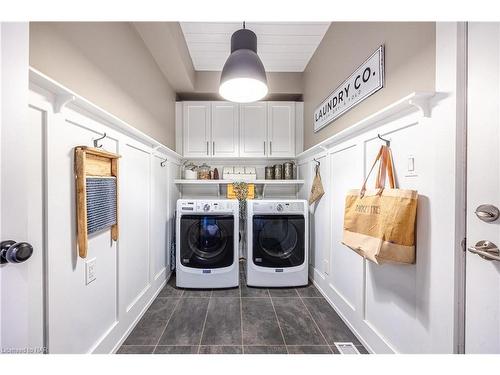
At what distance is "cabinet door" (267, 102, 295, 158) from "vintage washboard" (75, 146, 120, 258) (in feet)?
6.70

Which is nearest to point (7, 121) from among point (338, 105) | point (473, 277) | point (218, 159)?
point (473, 277)

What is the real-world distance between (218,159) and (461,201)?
260 cm

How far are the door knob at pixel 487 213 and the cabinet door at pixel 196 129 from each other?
258 centimetres

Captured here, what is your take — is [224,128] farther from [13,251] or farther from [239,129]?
[13,251]

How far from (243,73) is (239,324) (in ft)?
6.35

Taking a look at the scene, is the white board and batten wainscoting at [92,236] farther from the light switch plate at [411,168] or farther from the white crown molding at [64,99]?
the light switch plate at [411,168]

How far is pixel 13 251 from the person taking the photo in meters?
0.53

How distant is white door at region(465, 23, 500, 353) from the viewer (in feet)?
2.41

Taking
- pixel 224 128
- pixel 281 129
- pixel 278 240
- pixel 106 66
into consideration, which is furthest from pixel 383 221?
pixel 224 128

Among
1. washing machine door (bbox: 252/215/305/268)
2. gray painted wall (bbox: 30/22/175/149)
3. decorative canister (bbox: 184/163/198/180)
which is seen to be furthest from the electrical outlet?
decorative canister (bbox: 184/163/198/180)

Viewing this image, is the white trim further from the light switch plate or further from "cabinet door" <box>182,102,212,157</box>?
"cabinet door" <box>182,102,212,157</box>

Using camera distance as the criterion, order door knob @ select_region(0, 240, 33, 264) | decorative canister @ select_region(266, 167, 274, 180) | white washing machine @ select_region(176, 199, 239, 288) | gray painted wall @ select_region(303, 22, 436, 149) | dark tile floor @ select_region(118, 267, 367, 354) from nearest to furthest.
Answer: door knob @ select_region(0, 240, 33, 264) → gray painted wall @ select_region(303, 22, 436, 149) → dark tile floor @ select_region(118, 267, 367, 354) → white washing machine @ select_region(176, 199, 239, 288) → decorative canister @ select_region(266, 167, 274, 180)

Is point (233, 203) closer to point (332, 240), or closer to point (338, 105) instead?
point (332, 240)
